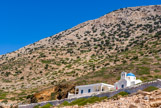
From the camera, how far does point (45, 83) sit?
69250 mm

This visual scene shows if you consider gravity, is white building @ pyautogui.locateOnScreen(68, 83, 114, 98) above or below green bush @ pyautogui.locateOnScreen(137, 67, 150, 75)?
below

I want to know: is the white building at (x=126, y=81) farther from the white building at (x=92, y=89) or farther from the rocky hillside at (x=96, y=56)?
the rocky hillside at (x=96, y=56)

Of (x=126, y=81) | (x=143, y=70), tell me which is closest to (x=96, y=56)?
(x=143, y=70)

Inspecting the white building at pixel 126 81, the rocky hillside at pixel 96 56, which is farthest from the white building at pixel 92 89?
the rocky hillside at pixel 96 56

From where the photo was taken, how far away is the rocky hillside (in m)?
61.1

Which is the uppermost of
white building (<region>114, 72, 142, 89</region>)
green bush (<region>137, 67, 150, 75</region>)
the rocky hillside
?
the rocky hillside

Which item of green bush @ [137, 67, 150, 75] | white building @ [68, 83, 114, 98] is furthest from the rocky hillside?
white building @ [68, 83, 114, 98]

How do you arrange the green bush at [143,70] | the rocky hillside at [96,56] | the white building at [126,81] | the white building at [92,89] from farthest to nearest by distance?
1. the rocky hillside at [96,56]
2. the green bush at [143,70]
3. the white building at [92,89]
4. the white building at [126,81]

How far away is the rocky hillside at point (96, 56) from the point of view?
61.1m

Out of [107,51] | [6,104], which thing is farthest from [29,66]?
[6,104]

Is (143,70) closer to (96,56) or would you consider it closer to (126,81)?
(126,81)

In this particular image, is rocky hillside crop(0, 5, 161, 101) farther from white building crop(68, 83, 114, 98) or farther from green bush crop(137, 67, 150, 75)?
white building crop(68, 83, 114, 98)

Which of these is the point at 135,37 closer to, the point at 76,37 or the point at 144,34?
the point at 144,34

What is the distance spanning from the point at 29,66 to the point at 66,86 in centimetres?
3376
